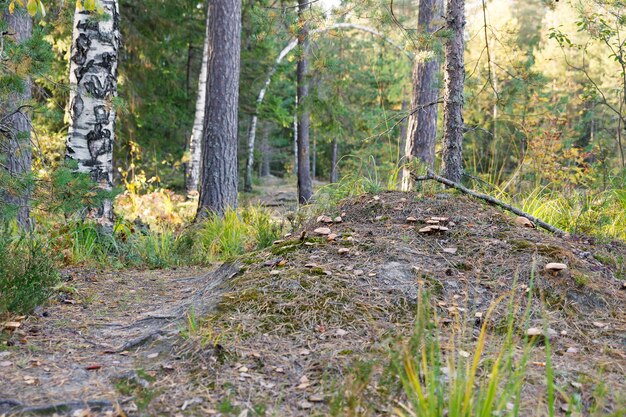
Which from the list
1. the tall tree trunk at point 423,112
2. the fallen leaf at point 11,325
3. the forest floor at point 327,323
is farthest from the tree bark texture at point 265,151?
the fallen leaf at point 11,325

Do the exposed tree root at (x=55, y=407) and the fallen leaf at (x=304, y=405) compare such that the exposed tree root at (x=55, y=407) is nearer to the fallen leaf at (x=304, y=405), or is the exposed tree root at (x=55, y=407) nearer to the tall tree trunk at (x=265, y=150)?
the fallen leaf at (x=304, y=405)

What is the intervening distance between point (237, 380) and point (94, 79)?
15.2 feet

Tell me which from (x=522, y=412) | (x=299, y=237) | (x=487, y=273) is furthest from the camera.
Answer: (x=299, y=237)

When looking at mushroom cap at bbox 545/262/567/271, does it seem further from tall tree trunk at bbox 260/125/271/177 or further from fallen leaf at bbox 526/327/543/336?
tall tree trunk at bbox 260/125/271/177

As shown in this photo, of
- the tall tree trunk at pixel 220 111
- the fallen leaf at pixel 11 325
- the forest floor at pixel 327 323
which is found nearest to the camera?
the forest floor at pixel 327 323

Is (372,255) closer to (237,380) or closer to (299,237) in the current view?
(299,237)

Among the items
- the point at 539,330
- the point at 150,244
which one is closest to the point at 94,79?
the point at 150,244

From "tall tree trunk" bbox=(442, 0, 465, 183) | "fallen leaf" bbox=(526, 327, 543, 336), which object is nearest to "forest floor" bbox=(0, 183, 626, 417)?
"fallen leaf" bbox=(526, 327, 543, 336)

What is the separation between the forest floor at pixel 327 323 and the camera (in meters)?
2.22

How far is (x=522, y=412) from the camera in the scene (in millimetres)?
2084

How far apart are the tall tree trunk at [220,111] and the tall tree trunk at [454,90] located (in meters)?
3.95

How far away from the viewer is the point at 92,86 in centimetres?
583

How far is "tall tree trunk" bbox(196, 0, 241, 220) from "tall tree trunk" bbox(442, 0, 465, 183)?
12.9 feet

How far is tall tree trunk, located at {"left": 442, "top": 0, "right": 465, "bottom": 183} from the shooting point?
4.65m
